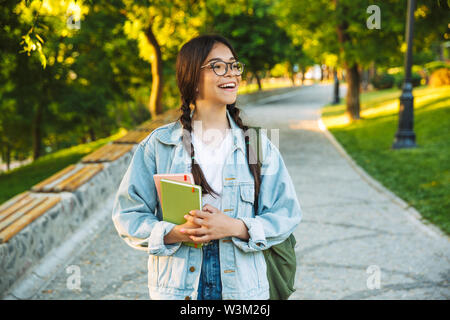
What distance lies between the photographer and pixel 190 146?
2.10 metres

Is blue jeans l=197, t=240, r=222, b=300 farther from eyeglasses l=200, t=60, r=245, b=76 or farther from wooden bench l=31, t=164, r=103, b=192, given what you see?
wooden bench l=31, t=164, r=103, b=192

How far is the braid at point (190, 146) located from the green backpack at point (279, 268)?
0.26m

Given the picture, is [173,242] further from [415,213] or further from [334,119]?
[334,119]

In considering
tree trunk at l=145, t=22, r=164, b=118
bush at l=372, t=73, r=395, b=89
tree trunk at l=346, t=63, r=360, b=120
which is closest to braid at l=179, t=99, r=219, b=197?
tree trunk at l=145, t=22, r=164, b=118

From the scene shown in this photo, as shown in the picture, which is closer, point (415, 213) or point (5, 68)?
point (415, 213)

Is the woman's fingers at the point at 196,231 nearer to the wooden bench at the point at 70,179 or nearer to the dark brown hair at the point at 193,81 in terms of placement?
the dark brown hair at the point at 193,81

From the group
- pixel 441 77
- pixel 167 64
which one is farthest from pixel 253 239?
pixel 441 77

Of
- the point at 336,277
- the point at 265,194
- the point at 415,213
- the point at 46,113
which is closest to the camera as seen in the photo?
the point at 265,194

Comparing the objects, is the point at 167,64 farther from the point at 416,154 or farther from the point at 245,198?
the point at 245,198

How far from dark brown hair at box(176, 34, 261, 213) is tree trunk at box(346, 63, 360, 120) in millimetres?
16164

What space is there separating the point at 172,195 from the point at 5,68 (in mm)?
11698

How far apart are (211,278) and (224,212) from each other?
30cm

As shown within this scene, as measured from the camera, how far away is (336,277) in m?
4.55

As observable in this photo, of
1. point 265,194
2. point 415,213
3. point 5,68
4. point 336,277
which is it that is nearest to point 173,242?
point 265,194
